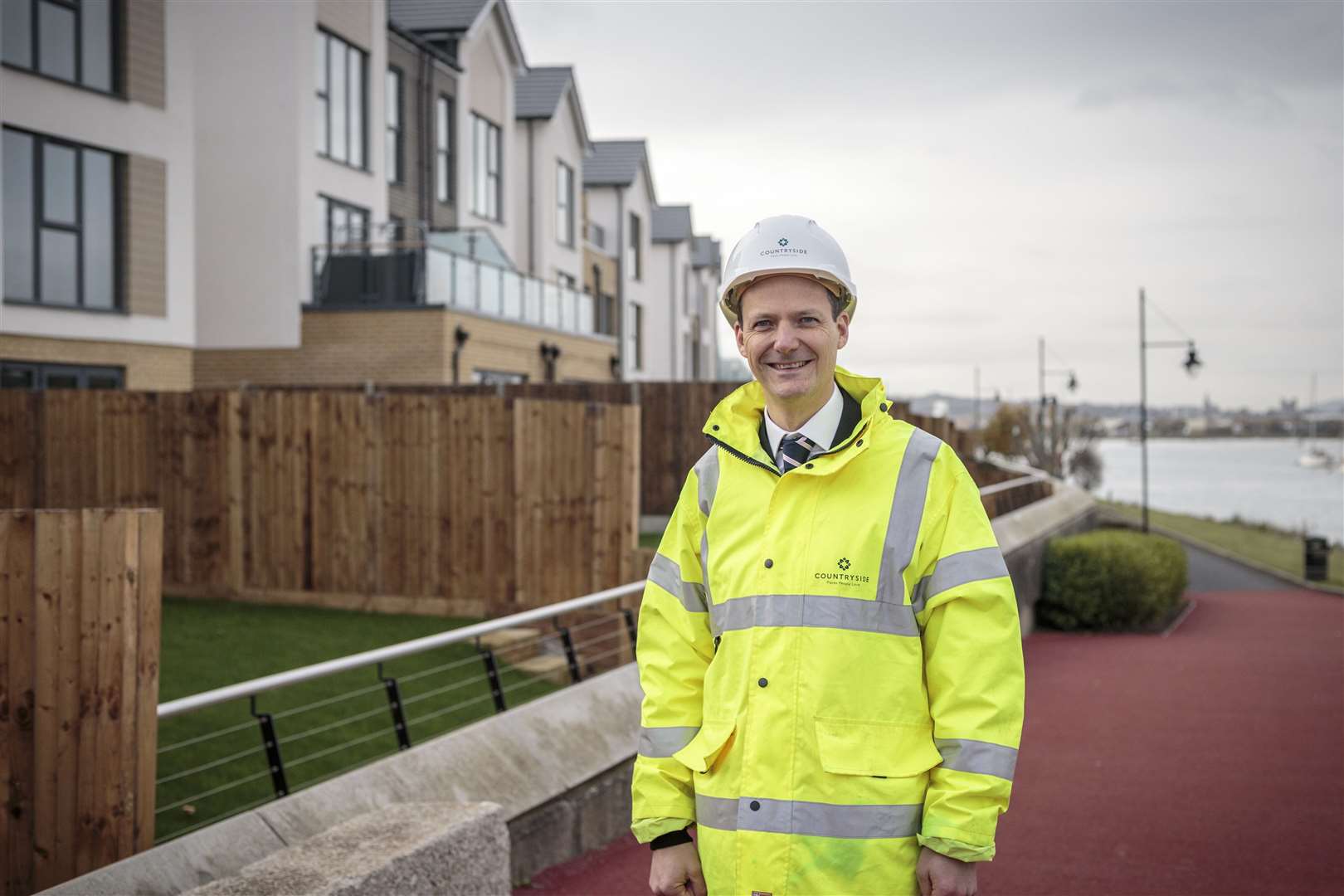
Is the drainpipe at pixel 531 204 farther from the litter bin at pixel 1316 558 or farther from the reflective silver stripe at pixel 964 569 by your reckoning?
the reflective silver stripe at pixel 964 569

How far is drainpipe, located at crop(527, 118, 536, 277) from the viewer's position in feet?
119

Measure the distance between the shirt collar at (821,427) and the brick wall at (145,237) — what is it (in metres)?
19.0

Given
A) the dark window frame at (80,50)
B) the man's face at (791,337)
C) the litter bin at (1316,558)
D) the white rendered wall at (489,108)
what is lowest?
the litter bin at (1316,558)

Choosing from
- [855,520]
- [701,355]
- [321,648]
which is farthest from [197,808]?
[701,355]

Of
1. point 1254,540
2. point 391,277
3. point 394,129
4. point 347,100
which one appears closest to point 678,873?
point 391,277

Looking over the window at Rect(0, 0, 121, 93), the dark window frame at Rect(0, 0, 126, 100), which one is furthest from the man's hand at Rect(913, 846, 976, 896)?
the window at Rect(0, 0, 121, 93)

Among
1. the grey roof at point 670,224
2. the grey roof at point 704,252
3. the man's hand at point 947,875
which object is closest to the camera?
the man's hand at point 947,875

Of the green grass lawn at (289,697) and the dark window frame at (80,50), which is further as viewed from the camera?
the dark window frame at (80,50)

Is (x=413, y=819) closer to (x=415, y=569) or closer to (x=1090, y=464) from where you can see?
(x=415, y=569)

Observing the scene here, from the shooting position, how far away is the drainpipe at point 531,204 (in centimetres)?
3628

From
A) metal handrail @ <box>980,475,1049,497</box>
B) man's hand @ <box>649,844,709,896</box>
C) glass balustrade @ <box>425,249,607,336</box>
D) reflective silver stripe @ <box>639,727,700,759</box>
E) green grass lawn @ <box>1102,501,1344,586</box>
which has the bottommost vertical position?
green grass lawn @ <box>1102,501,1344,586</box>

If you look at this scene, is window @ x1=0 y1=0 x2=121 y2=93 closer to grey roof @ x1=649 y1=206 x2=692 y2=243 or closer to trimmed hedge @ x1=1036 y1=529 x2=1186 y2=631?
trimmed hedge @ x1=1036 y1=529 x2=1186 y2=631

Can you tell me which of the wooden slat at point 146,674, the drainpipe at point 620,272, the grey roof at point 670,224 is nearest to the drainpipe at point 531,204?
the drainpipe at point 620,272

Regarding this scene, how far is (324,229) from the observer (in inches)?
1003
